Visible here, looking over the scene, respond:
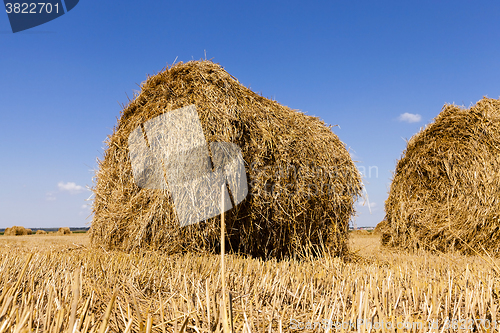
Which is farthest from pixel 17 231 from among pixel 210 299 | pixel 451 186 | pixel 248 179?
pixel 451 186

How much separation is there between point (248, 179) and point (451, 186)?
3.44 metres

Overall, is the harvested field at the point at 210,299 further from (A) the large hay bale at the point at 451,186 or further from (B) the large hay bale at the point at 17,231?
(B) the large hay bale at the point at 17,231

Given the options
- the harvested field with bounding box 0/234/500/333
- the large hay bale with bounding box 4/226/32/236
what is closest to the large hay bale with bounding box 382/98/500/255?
the harvested field with bounding box 0/234/500/333

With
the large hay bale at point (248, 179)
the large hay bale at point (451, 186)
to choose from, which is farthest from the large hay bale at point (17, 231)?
the large hay bale at point (451, 186)

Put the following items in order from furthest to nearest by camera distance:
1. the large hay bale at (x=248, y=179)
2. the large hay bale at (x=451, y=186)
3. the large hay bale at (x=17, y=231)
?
the large hay bale at (x=17, y=231), the large hay bale at (x=451, y=186), the large hay bale at (x=248, y=179)

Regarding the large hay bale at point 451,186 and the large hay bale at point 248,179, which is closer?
the large hay bale at point 248,179

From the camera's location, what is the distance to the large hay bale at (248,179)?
300 cm

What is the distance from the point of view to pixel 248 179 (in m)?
3.05

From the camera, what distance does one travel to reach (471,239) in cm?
437

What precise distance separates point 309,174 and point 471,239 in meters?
2.65

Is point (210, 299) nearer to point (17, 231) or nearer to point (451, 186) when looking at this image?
point (451, 186)

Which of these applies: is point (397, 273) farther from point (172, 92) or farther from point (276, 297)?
point (172, 92)

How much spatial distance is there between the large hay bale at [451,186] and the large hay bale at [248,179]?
1.78 meters

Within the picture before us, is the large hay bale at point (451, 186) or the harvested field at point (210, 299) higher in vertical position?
the large hay bale at point (451, 186)
